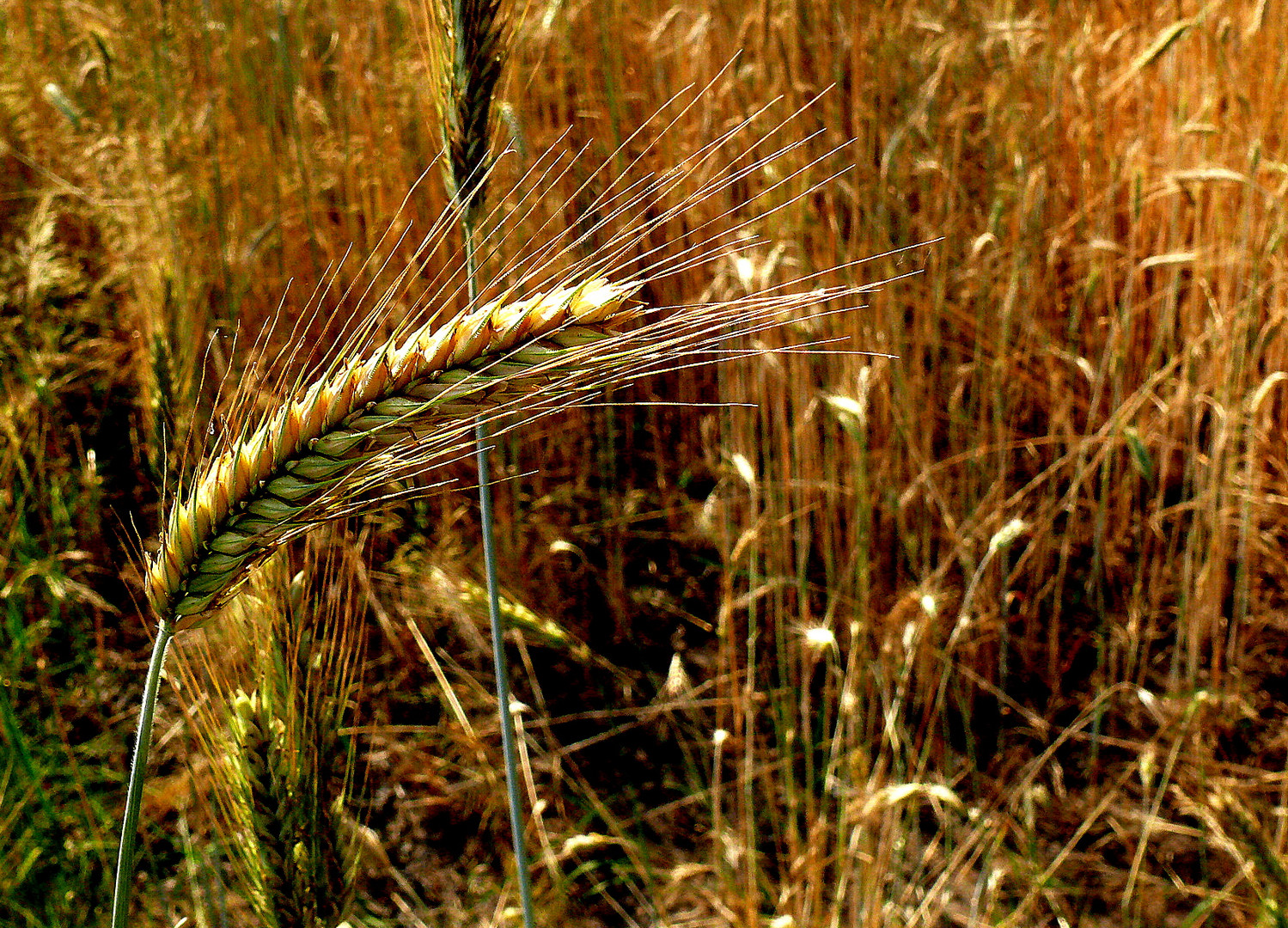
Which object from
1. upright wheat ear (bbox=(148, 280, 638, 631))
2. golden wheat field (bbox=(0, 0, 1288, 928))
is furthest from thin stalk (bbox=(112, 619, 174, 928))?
golden wheat field (bbox=(0, 0, 1288, 928))

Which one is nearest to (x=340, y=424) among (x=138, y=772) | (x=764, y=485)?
(x=138, y=772)

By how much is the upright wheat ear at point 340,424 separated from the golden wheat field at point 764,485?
0.72m

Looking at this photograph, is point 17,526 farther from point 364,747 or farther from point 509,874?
point 509,874

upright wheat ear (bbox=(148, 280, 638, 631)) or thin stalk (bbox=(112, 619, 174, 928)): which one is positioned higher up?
upright wheat ear (bbox=(148, 280, 638, 631))

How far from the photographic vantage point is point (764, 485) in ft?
6.66

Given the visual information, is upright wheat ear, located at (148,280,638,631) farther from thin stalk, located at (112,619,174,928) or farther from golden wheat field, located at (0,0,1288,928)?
golden wheat field, located at (0,0,1288,928)

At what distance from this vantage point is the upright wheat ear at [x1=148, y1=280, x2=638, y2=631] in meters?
0.70

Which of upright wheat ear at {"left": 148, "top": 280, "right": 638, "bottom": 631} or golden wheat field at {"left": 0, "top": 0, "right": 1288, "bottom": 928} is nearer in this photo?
upright wheat ear at {"left": 148, "top": 280, "right": 638, "bottom": 631}

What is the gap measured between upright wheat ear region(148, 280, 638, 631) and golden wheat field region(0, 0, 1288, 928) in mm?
721

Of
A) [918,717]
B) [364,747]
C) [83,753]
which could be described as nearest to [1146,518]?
[918,717]

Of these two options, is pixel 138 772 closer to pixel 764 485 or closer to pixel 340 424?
pixel 340 424

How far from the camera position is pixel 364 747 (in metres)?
2.22

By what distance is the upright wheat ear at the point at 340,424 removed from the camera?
0.70m

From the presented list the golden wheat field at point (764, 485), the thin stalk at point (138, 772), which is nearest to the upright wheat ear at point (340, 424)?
the thin stalk at point (138, 772)
